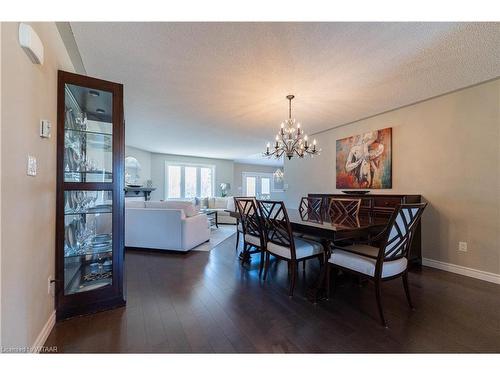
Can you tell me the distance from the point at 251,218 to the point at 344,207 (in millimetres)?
1388

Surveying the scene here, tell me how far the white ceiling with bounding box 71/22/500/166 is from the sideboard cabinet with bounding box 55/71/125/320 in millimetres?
550

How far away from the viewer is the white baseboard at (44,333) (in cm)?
134

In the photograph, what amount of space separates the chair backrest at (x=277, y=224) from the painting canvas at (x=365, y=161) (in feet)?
7.44

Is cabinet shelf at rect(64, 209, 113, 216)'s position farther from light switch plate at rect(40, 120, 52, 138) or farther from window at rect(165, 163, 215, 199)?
window at rect(165, 163, 215, 199)

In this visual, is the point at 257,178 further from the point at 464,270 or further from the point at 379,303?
the point at 379,303

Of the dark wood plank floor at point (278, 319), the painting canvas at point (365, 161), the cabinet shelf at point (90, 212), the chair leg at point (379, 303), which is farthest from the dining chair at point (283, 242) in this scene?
the painting canvas at point (365, 161)

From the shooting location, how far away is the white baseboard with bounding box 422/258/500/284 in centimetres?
252

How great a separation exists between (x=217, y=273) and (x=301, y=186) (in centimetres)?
322

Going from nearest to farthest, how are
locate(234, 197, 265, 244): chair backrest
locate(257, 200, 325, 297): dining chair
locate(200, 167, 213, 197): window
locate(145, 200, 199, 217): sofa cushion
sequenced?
locate(257, 200, 325, 297): dining chair < locate(234, 197, 265, 244): chair backrest < locate(145, 200, 199, 217): sofa cushion < locate(200, 167, 213, 197): window

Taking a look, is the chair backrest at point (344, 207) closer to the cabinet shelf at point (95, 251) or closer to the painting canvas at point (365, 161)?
the painting canvas at point (365, 161)

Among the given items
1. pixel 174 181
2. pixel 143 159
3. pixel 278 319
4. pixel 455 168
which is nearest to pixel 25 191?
pixel 278 319

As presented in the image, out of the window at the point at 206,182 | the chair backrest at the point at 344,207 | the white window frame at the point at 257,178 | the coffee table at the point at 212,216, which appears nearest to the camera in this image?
the chair backrest at the point at 344,207

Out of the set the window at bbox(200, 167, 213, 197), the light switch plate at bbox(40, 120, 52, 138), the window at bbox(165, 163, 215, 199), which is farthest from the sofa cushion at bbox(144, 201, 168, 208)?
the window at bbox(200, 167, 213, 197)
